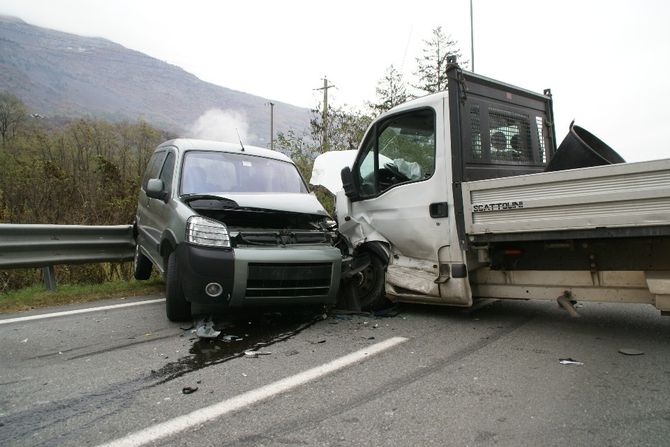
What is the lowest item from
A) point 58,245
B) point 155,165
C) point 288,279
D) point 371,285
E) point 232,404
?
point 232,404

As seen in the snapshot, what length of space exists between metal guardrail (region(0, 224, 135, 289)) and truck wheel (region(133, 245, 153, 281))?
1.12 feet

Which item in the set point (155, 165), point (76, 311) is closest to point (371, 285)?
point (76, 311)

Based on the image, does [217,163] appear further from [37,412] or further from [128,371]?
[37,412]

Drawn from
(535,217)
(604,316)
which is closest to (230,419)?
(535,217)

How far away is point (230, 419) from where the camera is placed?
270 cm

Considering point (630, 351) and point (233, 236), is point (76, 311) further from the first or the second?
point (630, 351)

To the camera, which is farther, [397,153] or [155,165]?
[155,165]

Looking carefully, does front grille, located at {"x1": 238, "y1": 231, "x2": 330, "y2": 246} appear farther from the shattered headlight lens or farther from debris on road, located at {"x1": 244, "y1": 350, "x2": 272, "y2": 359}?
debris on road, located at {"x1": 244, "y1": 350, "x2": 272, "y2": 359}

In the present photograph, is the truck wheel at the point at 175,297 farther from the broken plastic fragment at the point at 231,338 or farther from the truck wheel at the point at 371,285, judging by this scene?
the truck wheel at the point at 371,285

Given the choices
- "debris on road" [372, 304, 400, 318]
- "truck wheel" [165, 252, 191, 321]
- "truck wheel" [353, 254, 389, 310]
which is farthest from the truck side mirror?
"truck wheel" [165, 252, 191, 321]

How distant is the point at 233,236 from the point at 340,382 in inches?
73.3

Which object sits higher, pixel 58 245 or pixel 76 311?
pixel 58 245

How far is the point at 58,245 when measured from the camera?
261 inches

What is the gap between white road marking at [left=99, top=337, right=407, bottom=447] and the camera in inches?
98.1
